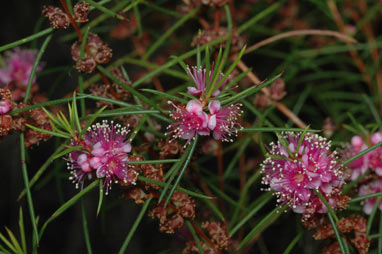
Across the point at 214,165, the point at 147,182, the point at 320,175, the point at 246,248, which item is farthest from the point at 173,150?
the point at 214,165

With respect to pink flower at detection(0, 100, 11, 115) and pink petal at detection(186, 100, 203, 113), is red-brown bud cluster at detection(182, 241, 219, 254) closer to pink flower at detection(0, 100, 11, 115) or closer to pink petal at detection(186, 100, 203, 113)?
pink petal at detection(186, 100, 203, 113)

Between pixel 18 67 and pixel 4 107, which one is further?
pixel 18 67

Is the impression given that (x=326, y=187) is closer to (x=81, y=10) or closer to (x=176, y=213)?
(x=176, y=213)

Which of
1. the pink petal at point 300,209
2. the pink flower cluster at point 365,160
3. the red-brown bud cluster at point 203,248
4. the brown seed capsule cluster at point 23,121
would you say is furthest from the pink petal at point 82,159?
the pink flower cluster at point 365,160

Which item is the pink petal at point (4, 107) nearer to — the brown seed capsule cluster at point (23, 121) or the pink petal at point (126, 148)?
the brown seed capsule cluster at point (23, 121)

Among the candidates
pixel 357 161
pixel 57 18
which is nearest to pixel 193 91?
pixel 57 18

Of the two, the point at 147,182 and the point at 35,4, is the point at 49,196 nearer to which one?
the point at 35,4
